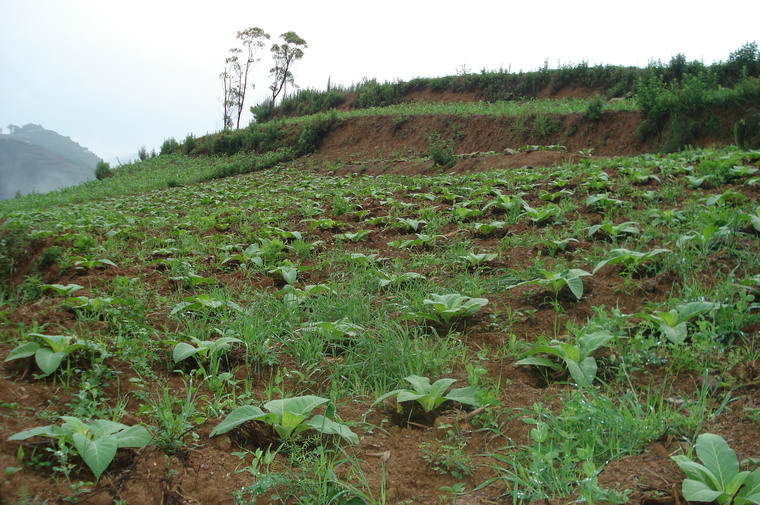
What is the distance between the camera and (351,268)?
4.02 m

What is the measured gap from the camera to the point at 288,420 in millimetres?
1700

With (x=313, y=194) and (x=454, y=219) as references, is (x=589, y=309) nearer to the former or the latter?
(x=454, y=219)

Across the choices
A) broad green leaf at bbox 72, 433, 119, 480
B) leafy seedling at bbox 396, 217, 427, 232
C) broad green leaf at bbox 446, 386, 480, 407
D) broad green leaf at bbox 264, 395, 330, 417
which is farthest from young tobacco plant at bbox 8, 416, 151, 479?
leafy seedling at bbox 396, 217, 427, 232

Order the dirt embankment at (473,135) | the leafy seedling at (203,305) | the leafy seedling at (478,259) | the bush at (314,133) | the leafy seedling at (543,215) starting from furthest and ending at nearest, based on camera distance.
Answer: the bush at (314,133) → the dirt embankment at (473,135) → the leafy seedling at (543,215) → the leafy seedling at (478,259) → the leafy seedling at (203,305)

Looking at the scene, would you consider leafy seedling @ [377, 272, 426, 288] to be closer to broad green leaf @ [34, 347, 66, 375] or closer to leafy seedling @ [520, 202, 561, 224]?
leafy seedling @ [520, 202, 561, 224]

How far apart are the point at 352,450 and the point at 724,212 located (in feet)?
11.2

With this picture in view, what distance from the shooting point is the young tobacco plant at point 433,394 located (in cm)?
189

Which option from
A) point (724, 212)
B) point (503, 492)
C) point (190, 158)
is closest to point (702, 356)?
point (503, 492)

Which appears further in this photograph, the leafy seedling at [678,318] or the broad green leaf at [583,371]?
the leafy seedling at [678,318]

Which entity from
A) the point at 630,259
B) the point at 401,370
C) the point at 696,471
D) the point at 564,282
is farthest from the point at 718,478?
the point at 630,259

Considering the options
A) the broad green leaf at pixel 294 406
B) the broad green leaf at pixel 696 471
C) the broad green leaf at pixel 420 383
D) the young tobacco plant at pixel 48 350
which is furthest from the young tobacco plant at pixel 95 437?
the broad green leaf at pixel 696 471

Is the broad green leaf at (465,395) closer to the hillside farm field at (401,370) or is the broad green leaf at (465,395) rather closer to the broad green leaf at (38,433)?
the hillside farm field at (401,370)

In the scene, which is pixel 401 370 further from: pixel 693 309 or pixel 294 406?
pixel 693 309

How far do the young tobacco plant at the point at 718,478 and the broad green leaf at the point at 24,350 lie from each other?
8.21ft
